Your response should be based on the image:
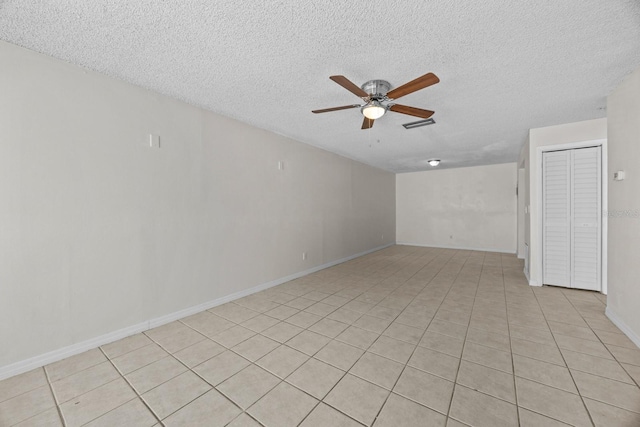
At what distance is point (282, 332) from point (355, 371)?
A: 0.92 metres

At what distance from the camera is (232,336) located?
2525mm

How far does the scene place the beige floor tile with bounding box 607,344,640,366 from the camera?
2035mm

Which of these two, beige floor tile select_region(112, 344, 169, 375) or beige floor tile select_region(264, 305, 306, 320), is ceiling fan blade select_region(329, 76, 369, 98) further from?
beige floor tile select_region(112, 344, 169, 375)

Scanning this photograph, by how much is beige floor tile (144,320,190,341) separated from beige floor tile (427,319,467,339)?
8.57 ft

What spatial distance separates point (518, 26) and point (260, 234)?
3.55 meters

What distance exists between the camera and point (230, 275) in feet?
11.5

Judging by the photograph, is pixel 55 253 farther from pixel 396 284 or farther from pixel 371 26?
pixel 396 284

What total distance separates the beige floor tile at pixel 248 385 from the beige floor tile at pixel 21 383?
135cm

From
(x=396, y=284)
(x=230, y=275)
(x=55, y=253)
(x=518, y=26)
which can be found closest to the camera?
(x=518, y=26)

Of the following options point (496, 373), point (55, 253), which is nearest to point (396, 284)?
point (496, 373)

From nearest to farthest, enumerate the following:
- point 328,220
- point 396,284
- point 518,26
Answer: point 518,26 → point 396,284 → point 328,220

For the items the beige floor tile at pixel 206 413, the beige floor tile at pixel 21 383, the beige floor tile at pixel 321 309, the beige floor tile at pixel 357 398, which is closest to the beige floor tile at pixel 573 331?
the beige floor tile at pixel 357 398

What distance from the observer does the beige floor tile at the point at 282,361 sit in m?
1.97

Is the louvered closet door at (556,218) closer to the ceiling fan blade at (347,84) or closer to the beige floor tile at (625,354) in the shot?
the beige floor tile at (625,354)
